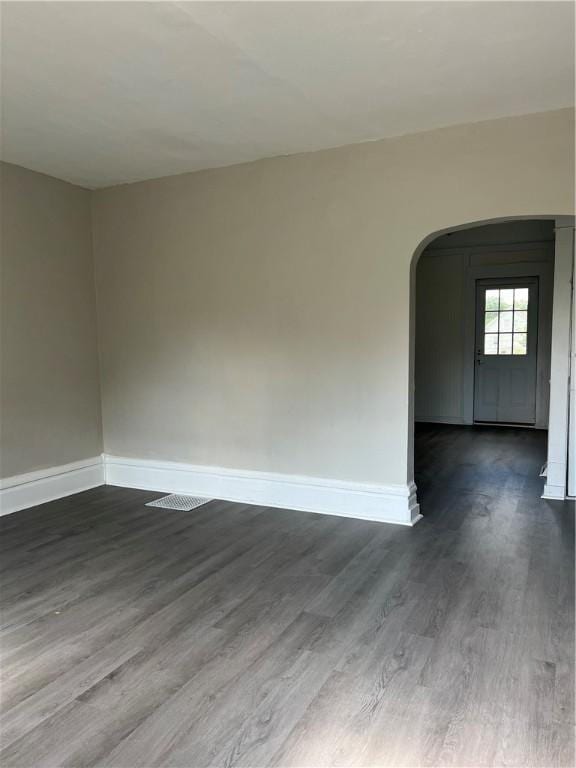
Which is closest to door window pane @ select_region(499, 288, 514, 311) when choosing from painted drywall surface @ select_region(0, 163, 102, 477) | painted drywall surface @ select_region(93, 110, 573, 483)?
painted drywall surface @ select_region(93, 110, 573, 483)

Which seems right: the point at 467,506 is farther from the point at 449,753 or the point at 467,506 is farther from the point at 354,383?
the point at 449,753

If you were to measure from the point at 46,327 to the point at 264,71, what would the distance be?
9.08 feet

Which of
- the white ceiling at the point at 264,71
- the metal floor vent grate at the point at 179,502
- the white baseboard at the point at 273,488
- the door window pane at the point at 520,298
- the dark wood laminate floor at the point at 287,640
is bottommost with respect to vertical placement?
the metal floor vent grate at the point at 179,502

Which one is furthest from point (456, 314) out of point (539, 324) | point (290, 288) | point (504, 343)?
point (290, 288)

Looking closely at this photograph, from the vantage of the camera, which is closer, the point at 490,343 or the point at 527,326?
the point at 527,326

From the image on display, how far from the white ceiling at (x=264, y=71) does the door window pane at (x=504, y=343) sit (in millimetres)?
4996

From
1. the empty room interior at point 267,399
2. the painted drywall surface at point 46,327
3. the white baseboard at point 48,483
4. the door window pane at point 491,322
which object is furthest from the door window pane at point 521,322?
the white baseboard at point 48,483

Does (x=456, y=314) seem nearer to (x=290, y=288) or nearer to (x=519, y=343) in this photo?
(x=519, y=343)

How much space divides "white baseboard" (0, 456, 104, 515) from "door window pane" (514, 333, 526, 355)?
5.84 metres

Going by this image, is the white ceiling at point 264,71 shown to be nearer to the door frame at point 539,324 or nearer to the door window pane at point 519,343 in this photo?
the door frame at point 539,324

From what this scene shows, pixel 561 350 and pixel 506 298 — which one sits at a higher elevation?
pixel 506 298

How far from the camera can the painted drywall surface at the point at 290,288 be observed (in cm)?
Result: 344

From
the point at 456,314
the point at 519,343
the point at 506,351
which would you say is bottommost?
the point at 506,351

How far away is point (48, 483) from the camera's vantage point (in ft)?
14.5
